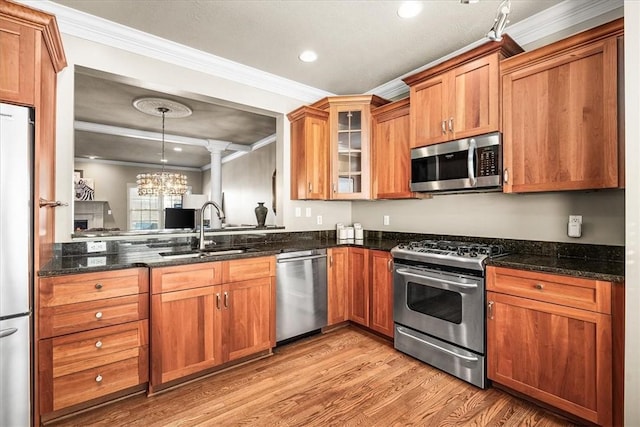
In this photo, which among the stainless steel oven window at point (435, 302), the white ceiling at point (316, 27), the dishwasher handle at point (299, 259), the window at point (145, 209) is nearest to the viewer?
the white ceiling at point (316, 27)

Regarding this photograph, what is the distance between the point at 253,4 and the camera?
7.02ft

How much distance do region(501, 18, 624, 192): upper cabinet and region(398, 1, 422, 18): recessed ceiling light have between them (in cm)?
74

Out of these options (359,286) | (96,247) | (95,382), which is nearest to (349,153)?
(359,286)

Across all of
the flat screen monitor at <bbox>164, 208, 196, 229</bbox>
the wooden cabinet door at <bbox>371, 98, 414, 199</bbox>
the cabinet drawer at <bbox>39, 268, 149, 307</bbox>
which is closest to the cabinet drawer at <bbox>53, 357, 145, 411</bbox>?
the cabinet drawer at <bbox>39, 268, 149, 307</bbox>

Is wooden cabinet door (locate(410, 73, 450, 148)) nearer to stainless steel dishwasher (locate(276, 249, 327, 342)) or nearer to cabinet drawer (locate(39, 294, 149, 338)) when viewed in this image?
stainless steel dishwasher (locate(276, 249, 327, 342))

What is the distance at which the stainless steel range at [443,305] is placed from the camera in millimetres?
2160

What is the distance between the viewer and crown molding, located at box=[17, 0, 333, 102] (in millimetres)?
2240

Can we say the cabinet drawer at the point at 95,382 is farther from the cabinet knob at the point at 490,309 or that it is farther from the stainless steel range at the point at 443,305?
the cabinet knob at the point at 490,309

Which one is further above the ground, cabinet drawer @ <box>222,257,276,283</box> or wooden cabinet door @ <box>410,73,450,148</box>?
wooden cabinet door @ <box>410,73,450,148</box>

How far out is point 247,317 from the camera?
2475 mm

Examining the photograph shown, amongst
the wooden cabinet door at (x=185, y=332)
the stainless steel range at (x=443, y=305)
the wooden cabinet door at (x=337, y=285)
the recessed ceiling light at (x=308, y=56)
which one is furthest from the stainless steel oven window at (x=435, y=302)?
the recessed ceiling light at (x=308, y=56)

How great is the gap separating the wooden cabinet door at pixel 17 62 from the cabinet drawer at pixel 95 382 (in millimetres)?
1559

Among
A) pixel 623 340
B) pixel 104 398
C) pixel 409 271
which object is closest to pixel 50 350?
pixel 104 398

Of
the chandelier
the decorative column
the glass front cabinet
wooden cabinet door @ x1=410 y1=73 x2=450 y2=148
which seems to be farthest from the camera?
the decorative column
